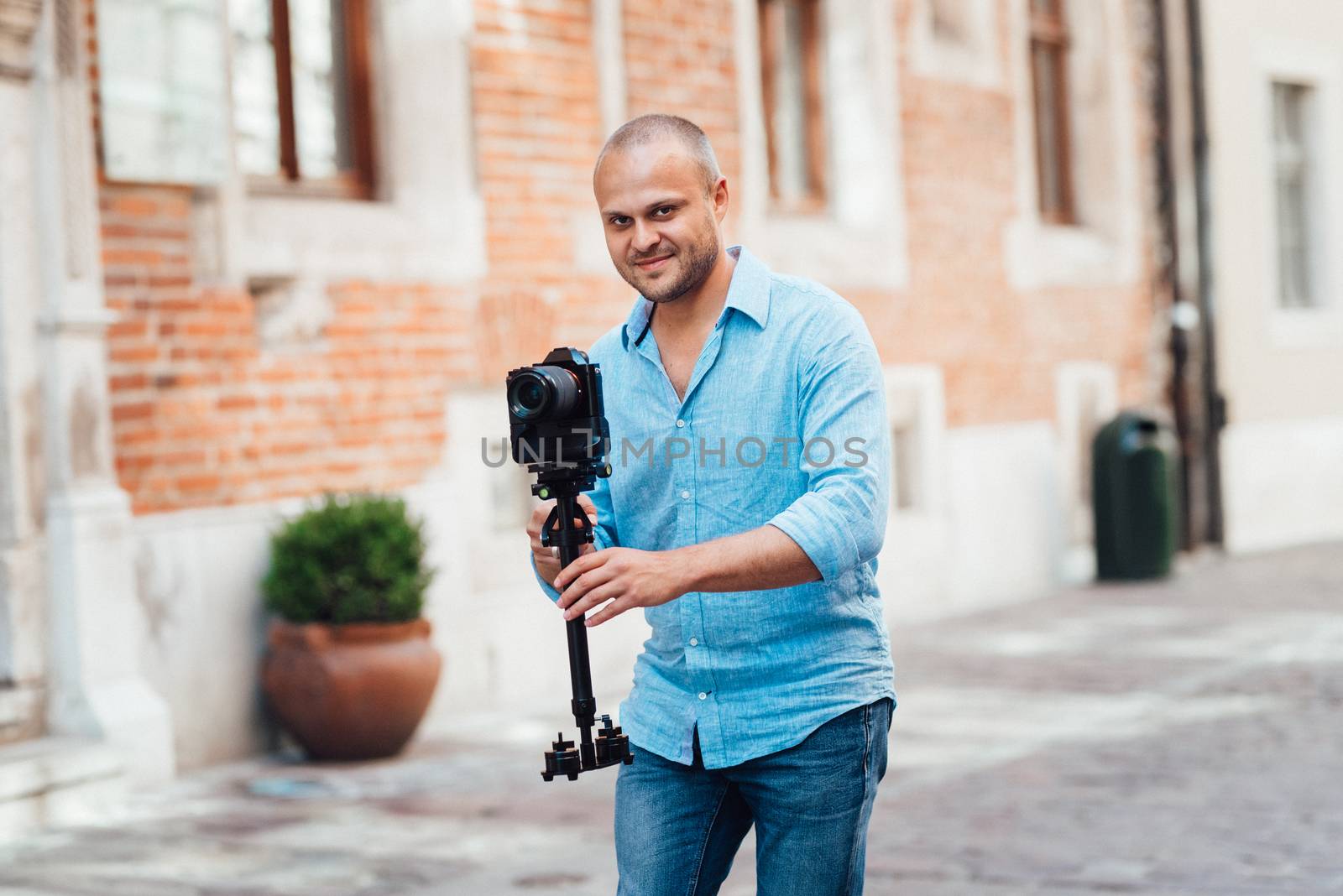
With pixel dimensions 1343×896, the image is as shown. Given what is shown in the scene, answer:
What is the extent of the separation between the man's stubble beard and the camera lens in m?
0.23

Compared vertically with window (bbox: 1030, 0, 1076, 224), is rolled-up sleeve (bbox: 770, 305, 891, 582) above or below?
below

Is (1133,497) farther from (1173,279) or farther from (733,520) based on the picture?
(733,520)

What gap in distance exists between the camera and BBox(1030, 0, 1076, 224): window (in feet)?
45.3

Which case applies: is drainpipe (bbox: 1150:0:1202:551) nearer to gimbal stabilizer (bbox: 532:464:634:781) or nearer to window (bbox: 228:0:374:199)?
window (bbox: 228:0:374:199)

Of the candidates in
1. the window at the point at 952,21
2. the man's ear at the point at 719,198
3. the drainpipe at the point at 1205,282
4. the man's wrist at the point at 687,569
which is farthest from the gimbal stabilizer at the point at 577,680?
the drainpipe at the point at 1205,282

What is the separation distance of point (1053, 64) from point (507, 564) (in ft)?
23.6

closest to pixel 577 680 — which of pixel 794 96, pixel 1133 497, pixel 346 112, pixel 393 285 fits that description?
pixel 393 285

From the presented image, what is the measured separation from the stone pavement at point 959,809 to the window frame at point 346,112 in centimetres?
241

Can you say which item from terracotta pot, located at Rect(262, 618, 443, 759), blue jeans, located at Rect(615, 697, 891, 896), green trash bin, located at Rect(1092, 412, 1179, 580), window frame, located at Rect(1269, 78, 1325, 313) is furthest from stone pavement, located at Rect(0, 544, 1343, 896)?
window frame, located at Rect(1269, 78, 1325, 313)

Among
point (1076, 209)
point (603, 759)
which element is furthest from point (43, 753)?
point (1076, 209)

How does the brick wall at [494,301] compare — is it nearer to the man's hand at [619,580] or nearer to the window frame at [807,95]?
the window frame at [807,95]

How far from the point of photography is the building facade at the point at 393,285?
263 inches

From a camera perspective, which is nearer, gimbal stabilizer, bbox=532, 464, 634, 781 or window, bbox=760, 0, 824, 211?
gimbal stabilizer, bbox=532, 464, 634, 781

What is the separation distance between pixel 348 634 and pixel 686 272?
4654mm
